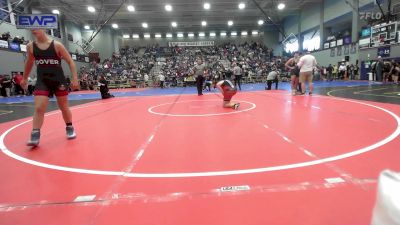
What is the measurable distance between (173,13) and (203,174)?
3197 cm

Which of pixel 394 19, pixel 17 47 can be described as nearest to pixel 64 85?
pixel 17 47

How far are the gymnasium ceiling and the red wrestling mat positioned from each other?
79.9ft

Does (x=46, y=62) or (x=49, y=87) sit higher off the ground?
(x=46, y=62)

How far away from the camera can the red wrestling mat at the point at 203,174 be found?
1991 mm

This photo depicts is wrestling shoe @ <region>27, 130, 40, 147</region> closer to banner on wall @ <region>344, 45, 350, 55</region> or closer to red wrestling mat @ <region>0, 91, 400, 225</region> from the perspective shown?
red wrestling mat @ <region>0, 91, 400, 225</region>

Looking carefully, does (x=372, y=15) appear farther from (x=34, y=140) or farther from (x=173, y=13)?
(x=34, y=140)

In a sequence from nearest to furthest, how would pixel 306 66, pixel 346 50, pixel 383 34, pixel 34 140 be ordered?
pixel 34 140 < pixel 306 66 < pixel 383 34 < pixel 346 50

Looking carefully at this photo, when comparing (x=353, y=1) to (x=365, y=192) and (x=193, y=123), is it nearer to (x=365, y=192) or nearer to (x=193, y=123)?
(x=193, y=123)

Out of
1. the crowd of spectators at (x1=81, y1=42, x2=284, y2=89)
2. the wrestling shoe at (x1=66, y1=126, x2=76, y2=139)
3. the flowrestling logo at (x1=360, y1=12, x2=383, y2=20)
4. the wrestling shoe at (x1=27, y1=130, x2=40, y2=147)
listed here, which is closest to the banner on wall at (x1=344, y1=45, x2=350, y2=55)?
the flowrestling logo at (x1=360, y1=12, x2=383, y2=20)

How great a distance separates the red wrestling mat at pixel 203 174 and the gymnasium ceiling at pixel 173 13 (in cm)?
2435

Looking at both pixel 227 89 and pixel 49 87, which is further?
pixel 227 89

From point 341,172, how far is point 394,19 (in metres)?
22.5

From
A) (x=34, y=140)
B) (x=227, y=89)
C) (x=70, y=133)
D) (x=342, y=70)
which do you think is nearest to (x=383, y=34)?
(x=342, y=70)

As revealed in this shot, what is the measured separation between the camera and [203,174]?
272 centimetres
